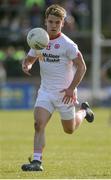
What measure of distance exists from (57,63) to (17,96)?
18.5m

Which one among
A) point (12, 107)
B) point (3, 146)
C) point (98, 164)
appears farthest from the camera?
point (12, 107)

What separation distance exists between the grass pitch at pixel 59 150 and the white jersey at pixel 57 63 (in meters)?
1.26

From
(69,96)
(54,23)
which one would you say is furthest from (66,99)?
(54,23)

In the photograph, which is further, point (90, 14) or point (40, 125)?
point (90, 14)

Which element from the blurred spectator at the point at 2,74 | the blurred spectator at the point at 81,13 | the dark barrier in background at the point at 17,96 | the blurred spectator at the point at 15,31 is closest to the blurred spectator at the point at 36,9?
the blurred spectator at the point at 15,31

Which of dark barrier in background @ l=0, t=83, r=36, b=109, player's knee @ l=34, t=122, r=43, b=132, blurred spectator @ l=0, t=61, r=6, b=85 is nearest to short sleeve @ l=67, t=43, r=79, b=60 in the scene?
player's knee @ l=34, t=122, r=43, b=132

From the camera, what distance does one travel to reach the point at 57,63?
11.8m

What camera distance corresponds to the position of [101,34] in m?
33.7

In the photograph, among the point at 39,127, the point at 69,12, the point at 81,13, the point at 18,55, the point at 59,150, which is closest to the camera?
the point at 39,127

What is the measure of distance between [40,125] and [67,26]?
854 inches

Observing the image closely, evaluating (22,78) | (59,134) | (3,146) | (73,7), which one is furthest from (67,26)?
(3,146)

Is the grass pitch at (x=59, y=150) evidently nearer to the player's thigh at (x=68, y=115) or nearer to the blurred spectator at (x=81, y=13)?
the player's thigh at (x=68, y=115)

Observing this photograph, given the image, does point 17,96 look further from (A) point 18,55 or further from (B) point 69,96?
(B) point 69,96

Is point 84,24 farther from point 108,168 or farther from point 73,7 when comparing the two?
point 108,168
